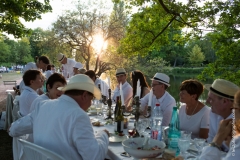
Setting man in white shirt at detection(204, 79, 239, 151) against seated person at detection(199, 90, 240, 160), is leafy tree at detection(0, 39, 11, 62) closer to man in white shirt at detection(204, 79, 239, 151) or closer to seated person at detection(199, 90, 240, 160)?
man in white shirt at detection(204, 79, 239, 151)

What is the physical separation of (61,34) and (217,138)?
15.6 meters

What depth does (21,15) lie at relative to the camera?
31.5ft

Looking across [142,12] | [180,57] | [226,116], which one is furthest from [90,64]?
[180,57]

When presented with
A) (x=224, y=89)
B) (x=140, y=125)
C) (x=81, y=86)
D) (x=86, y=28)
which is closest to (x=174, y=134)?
(x=140, y=125)

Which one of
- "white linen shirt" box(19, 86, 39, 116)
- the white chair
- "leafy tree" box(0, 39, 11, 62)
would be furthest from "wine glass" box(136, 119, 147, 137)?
"leafy tree" box(0, 39, 11, 62)

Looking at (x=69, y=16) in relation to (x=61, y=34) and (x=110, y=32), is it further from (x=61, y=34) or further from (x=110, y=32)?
(x=110, y=32)

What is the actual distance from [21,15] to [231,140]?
9.87 metres

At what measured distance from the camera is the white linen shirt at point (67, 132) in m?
1.62

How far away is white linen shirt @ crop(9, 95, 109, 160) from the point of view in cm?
162

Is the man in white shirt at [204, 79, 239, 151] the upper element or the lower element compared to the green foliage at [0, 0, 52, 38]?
lower

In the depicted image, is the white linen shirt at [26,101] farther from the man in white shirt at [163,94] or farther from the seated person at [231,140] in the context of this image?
the seated person at [231,140]

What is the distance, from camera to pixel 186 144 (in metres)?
1.85

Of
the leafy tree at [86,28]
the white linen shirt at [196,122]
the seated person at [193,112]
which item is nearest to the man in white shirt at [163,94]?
the seated person at [193,112]

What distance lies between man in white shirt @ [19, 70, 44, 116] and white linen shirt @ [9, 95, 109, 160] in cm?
161
